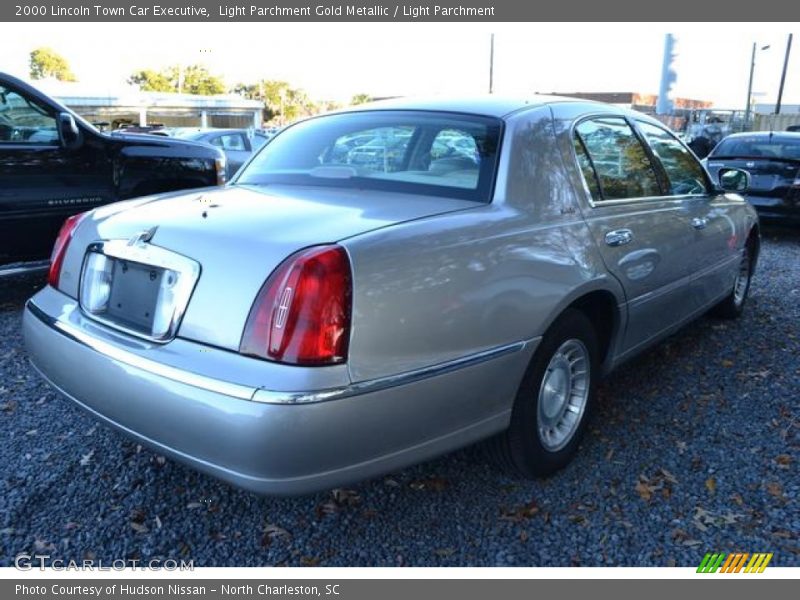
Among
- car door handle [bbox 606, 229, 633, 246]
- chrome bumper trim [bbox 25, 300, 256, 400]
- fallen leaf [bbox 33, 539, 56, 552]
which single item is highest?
car door handle [bbox 606, 229, 633, 246]

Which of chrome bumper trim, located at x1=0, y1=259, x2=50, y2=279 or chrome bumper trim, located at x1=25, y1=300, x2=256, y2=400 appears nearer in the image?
chrome bumper trim, located at x1=25, y1=300, x2=256, y2=400

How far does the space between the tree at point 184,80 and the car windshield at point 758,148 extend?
220 ft

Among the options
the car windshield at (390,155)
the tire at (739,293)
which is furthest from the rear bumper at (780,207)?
the car windshield at (390,155)

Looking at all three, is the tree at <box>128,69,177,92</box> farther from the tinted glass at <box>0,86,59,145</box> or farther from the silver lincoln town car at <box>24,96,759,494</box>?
the silver lincoln town car at <box>24,96,759,494</box>

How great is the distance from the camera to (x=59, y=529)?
256 centimetres

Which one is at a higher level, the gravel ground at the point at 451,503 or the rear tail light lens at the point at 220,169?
the rear tail light lens at the point at 220,169

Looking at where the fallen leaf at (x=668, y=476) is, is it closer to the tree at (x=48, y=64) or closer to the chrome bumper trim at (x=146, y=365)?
the chrome bumper trim at (x=146, y=365)

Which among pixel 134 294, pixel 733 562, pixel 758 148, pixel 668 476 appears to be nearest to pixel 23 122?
pixel 134 294

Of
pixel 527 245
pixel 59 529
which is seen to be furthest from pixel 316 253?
pixel 59 529

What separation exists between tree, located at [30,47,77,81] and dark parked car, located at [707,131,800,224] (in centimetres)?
7169

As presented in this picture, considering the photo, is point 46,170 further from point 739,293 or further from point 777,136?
point 777,136

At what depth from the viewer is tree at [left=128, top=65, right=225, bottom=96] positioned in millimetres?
70312

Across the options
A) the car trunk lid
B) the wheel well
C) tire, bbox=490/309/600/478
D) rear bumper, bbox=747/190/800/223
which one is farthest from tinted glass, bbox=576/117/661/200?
rear bumper, bbox=747/190/800/223

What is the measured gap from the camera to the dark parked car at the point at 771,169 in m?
8.83
